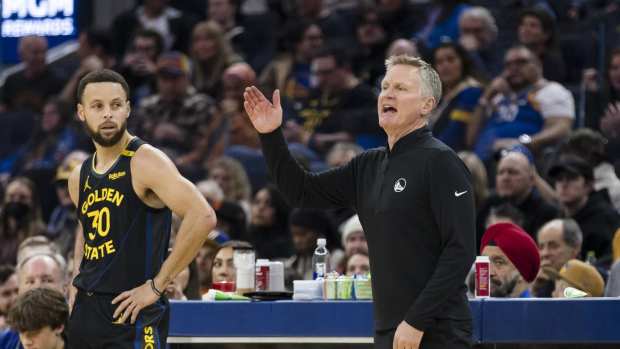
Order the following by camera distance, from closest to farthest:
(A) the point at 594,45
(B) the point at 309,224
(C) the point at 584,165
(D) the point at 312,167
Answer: (C) the point at 584,165 → (B) the point at 309,224 → (D) the point at 312,167 → (A) the point at 594,45

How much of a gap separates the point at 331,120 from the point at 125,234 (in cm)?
637

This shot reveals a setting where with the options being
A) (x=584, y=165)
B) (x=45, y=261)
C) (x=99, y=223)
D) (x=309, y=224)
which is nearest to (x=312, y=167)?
(x=309, y=224)

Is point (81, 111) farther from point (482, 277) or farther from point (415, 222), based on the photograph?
point (482, 277)

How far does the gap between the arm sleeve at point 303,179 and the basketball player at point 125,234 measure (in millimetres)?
348

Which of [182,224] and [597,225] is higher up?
[597,225]

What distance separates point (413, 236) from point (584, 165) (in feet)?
13.9

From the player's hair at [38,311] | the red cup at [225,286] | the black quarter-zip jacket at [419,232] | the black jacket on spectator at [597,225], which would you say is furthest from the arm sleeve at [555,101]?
the black quarter-zip jacket at [419,232]

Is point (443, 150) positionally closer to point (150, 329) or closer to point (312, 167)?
point (150, 329)

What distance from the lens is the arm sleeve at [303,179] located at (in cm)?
544

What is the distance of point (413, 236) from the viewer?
16.5 ft

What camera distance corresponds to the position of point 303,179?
5.47 metres

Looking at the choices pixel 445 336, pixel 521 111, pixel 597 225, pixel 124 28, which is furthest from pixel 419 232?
pixel 124 28

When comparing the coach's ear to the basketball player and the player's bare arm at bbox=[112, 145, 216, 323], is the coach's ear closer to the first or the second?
the basketball player

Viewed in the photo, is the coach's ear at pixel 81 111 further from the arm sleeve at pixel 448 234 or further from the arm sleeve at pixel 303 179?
the arm sleeve at pixel 448 234
